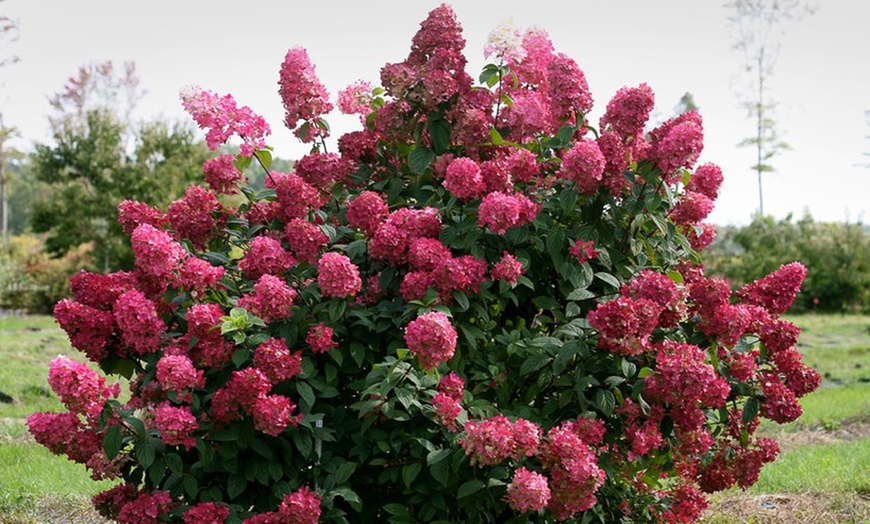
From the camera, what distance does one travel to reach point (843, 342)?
16062 mm

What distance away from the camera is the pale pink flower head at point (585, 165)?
331 centimetres

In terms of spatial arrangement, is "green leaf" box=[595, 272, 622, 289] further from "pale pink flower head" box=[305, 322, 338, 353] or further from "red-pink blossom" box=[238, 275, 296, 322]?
"red-pink blossom" box=[238, 275, 296, 322]

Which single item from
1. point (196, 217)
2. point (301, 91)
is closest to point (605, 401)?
point (301, 91)

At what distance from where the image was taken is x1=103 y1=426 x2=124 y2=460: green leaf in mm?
3113

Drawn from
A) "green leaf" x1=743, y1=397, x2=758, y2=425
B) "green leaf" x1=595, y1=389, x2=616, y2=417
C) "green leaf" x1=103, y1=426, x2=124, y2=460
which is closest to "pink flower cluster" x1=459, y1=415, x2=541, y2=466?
"green leaf" x1=595, y1=389, x2=616, y2=417

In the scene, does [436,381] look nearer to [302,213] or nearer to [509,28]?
[302,213]

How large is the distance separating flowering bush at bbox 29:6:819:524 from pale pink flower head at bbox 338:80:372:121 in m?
0.25

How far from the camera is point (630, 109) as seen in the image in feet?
11.8

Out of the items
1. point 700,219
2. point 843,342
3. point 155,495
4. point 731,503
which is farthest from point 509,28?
point 843,342

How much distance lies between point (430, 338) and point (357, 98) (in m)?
1.62

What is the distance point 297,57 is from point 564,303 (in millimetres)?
1467

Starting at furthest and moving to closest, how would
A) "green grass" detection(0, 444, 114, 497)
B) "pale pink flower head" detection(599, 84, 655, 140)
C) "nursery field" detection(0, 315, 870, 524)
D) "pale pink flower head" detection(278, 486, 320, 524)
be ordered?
"green grass" detection(0, 444, 114, 497)
"nursery field" detection(0, 315, 870, 524)
"pale pink flower head" detection(599, 84, 655, 140)
"pale pink flower head" detection(278, 486, 320, 524)

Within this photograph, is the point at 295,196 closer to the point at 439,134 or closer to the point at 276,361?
the point at 439,134

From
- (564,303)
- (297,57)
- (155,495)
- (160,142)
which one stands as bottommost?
(155,495)
